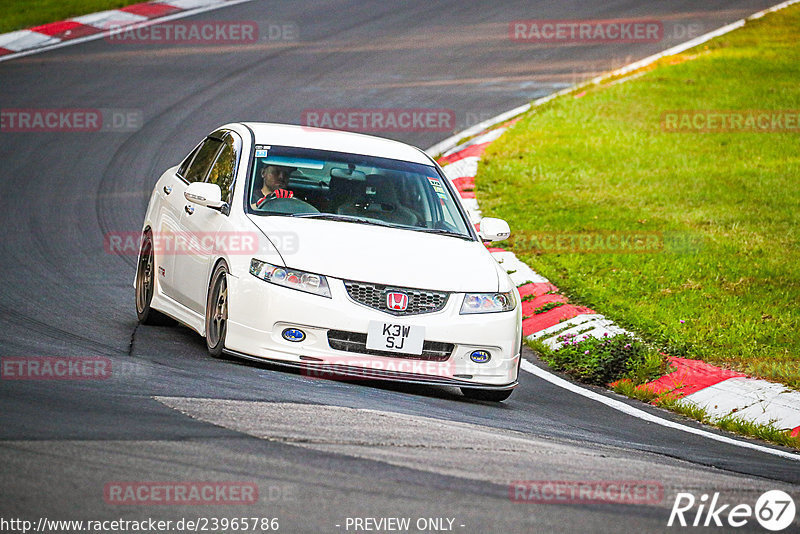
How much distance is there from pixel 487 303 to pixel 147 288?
2968mm

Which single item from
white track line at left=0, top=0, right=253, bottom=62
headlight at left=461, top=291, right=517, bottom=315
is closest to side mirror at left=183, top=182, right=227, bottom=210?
headlight at left=461, top=291, right=517, bottom=315

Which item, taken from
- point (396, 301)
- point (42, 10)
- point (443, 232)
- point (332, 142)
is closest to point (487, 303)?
point (396, 301)

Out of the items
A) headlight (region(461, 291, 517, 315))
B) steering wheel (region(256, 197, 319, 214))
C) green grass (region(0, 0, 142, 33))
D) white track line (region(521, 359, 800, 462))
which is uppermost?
green grass (region(0, 0, 142, 33))

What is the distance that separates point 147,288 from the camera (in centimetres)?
923

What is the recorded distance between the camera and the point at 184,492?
15.1 ft

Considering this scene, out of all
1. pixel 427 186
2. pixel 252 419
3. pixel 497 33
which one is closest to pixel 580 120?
pixel 497 33

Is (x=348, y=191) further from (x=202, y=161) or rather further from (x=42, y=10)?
(x=42, y=10)

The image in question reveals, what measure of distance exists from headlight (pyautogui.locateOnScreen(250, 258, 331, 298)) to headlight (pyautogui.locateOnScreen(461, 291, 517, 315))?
93cm

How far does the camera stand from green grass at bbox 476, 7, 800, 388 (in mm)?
10359

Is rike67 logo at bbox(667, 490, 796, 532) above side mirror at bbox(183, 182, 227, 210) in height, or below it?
below

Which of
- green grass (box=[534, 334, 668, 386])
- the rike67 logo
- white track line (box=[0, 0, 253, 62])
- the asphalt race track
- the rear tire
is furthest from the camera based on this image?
white track line (box=[0, 0, 253, 62])

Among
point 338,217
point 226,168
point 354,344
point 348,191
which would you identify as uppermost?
point 226,168

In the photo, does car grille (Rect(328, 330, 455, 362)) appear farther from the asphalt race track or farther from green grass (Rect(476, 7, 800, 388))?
green grass (Rect(476, 7, 800, 388))

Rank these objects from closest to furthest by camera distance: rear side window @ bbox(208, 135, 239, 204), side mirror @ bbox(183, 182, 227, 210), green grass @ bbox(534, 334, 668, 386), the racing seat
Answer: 1. side mirror @ bbox(183, 182, 227, 210)
2. the racing seat
3. rear side window @ bbox(208, 135, 239, 204)
4. green grass @ bbox(534, 334, 668, 386)
